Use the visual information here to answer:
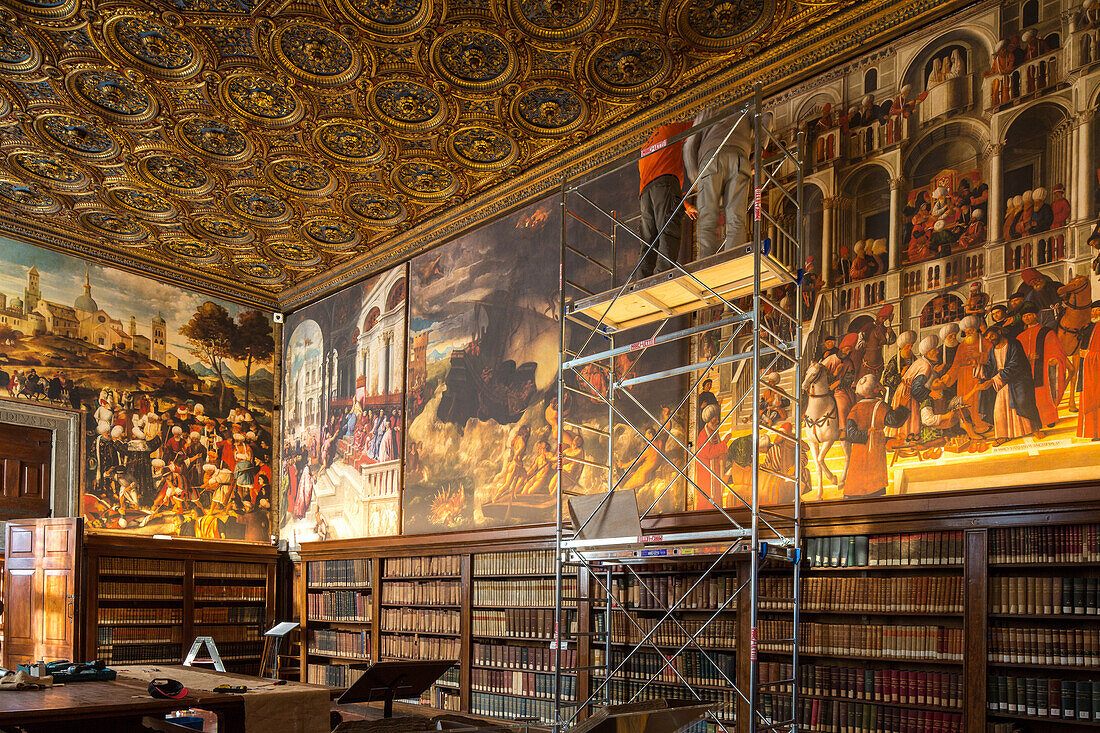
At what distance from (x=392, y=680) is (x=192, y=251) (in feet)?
31.5

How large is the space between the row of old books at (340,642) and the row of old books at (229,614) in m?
1.82

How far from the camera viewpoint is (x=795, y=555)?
270 inches

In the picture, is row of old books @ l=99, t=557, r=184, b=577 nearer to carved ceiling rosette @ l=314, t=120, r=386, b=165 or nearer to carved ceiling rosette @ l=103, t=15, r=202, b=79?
carved ceiling rosette @ l=314, t=120, r=386, b=165

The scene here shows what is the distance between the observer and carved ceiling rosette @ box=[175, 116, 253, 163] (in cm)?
1082

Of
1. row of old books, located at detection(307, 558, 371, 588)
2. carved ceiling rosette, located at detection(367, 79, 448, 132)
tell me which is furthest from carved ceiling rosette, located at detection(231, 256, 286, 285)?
carved ceiling rosette, located at detection(367, 79, 448, 132)

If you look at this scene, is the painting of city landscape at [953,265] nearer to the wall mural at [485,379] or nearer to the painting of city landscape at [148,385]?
the wall mural at [485,379]

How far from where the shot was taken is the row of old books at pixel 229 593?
46.0 feet

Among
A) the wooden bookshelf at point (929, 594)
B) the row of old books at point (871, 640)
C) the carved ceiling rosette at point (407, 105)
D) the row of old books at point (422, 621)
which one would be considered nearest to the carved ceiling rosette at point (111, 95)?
the carved ceiling rosette at point (407, 105)

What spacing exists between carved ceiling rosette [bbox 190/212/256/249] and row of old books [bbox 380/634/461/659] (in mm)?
6576

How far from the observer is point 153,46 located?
9.29m

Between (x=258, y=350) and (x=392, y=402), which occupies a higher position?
(x=258, y=350)

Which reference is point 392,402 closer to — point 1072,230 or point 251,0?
point 251,0

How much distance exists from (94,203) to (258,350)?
403cm

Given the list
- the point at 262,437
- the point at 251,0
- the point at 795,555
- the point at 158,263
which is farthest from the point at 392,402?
the point at 795,555
